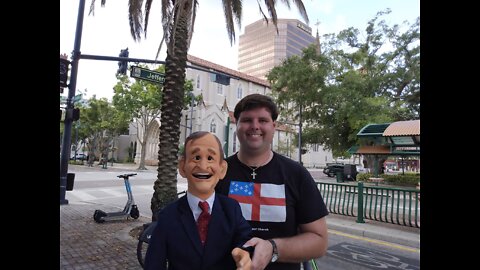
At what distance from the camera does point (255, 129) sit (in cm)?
158

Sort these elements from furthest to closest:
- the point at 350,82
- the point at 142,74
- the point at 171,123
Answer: the point at 350,82, the point at 142,74, the point at 171,123

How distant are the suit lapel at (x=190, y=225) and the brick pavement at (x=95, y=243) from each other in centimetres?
384

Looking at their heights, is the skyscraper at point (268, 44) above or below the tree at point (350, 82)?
above

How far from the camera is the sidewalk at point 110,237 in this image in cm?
483

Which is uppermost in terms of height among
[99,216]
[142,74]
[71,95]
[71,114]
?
[142,74]

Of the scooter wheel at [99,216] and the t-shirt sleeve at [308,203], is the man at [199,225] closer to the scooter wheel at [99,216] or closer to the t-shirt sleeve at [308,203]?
the t-shirt sleeve at [308,203]

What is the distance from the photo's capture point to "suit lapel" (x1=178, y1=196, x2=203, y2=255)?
1332 millimetres

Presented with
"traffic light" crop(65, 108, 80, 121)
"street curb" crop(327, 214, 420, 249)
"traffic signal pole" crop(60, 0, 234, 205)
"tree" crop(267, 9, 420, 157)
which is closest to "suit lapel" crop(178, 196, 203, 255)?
"street curb" crop(327, 214, 420, 249)

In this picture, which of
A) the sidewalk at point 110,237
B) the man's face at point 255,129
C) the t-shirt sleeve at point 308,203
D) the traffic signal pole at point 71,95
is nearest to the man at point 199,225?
the man's face at point 255,129

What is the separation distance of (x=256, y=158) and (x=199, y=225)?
490mm

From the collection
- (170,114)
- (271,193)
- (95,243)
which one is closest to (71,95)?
(170,114)

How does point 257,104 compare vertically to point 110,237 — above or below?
above

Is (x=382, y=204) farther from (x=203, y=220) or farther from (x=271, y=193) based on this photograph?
(x=203, y=220)

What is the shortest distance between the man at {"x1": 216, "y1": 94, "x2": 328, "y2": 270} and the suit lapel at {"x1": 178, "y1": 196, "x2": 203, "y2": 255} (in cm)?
30
